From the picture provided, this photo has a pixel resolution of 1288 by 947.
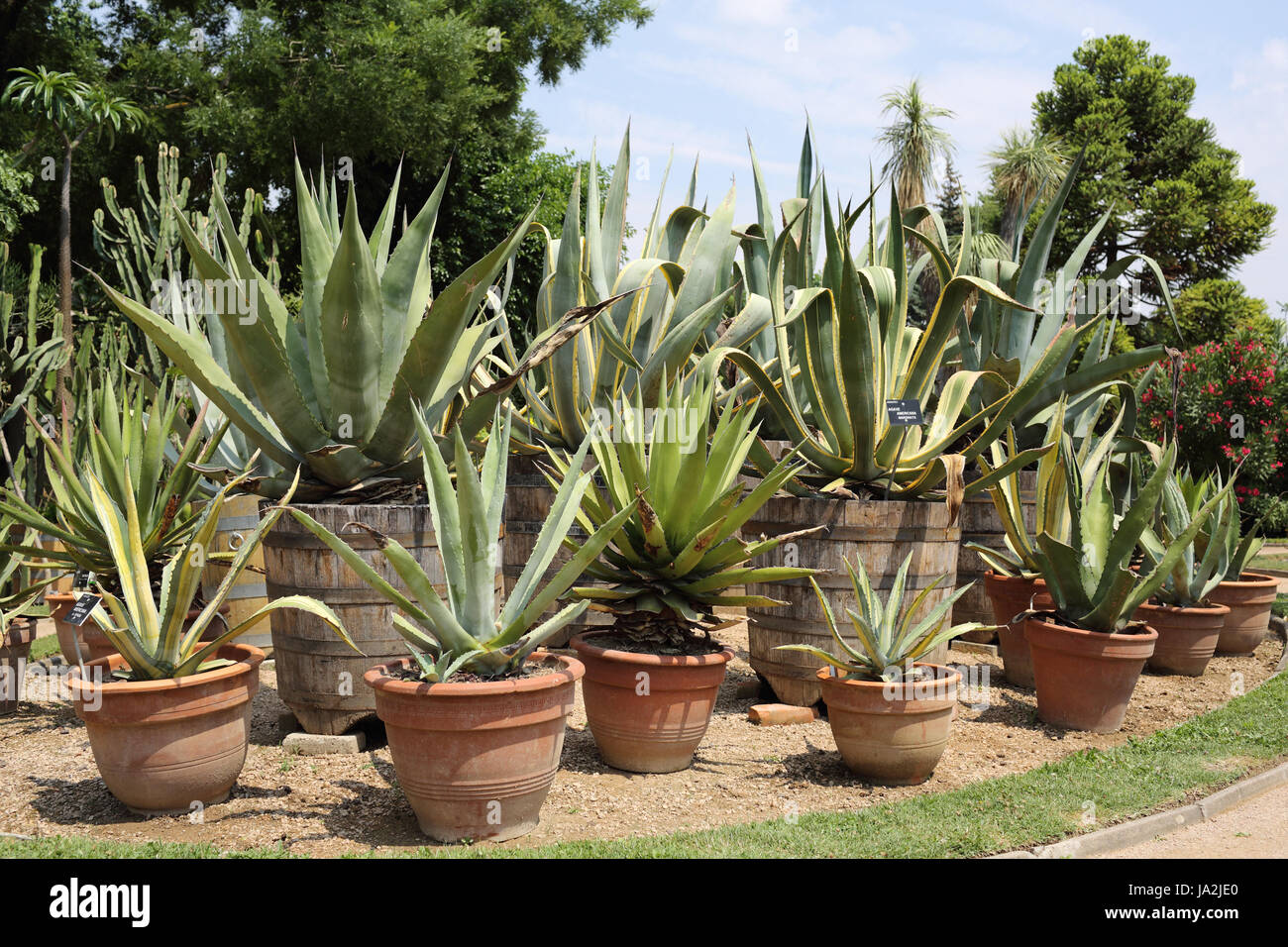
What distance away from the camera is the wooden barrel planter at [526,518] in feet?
18.9

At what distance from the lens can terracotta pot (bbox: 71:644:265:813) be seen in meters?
3.42

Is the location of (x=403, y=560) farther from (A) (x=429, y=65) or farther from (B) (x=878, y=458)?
(A) (x=429, y=65)

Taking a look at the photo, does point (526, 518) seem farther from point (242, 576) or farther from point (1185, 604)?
point (1185, 604)

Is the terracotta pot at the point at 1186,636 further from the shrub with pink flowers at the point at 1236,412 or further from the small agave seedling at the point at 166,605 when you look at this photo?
the shrub with pink flowers at the point at 1236,412

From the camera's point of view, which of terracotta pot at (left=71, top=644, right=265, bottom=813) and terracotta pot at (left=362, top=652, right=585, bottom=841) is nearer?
terracotta pot at (left=362, top=652, right=585, bottom=841)

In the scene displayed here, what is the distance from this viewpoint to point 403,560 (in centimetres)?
327

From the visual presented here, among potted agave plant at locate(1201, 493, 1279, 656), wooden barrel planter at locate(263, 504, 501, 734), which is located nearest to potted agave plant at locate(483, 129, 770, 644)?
wooden barrel planter at locate(263, 504, 501, 734)

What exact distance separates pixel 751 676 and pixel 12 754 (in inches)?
141

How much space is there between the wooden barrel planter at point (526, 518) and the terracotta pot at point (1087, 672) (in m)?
2.33

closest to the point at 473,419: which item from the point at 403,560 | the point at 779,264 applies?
the point at 403,560

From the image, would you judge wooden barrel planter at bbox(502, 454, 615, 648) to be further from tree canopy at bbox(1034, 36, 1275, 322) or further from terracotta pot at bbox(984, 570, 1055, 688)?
tree canopy at bbox(1034, 36, 1275, 322)

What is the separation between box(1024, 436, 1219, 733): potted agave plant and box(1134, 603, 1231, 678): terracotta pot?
1.27 m

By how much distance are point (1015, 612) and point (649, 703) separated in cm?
285
